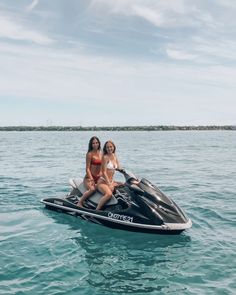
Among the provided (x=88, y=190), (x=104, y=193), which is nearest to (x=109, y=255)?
(x=104, y=193)

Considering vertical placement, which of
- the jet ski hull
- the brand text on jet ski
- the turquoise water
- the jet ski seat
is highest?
the jet ski seat

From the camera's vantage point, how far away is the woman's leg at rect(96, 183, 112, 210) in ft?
32.5

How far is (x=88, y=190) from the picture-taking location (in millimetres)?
10484

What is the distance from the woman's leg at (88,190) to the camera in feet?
34.1

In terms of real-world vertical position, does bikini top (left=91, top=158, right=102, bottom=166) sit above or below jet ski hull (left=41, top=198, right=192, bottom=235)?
above

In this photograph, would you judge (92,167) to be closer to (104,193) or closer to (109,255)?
(104,193)

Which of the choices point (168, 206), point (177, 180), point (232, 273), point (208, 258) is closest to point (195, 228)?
point (168, 206)

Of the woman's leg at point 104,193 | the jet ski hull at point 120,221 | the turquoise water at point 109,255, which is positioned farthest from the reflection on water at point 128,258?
the woman's leg at point 104,193

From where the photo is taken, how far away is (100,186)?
395 inches

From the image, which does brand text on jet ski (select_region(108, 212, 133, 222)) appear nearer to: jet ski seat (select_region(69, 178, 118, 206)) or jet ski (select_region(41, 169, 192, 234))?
jet ski (select_region(41, 169, 192, 234))

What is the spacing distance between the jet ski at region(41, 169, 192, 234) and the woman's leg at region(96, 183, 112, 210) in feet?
0.32

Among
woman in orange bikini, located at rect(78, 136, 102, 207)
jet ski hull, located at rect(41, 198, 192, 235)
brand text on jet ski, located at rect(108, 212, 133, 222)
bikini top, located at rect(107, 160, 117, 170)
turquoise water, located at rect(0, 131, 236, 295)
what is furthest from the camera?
woman in orange bikini, located at rect(78, 136, 102, 207)

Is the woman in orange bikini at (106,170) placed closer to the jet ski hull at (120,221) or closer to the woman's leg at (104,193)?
the woman's leg at (104,193)

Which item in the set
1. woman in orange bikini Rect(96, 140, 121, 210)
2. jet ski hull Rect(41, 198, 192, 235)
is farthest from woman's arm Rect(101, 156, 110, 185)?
jet ski hull Rect(41, 198, 192, 235)
